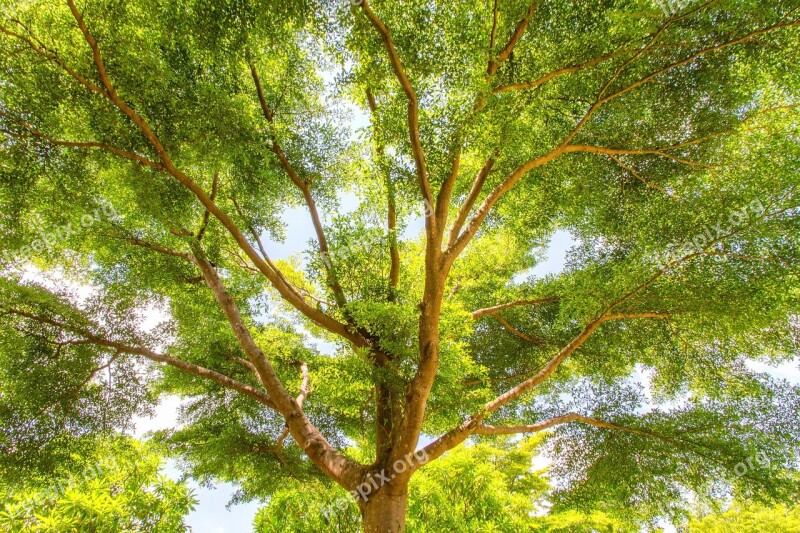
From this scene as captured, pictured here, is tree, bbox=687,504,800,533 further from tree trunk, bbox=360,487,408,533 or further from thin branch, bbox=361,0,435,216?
thin branch, bbox=361,0,435,216

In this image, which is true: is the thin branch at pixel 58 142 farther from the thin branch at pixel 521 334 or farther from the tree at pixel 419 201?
the thin branch at pixel 521 334

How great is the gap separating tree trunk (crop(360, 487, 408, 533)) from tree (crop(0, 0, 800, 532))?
3cm

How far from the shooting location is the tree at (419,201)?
5145 millimetres

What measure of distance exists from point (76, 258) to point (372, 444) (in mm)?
7739

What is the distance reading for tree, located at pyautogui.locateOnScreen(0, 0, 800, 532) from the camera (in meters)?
5.14

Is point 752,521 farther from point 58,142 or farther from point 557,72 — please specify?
point 58,142

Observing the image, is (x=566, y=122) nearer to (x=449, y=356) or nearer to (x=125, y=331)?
(x=449, y=356)

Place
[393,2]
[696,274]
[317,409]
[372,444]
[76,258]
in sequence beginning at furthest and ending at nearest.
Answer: [317,409] < [372,444] < [76,258] < [696,274] < [393,2]

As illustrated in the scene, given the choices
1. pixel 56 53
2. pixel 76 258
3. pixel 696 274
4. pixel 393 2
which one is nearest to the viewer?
pixel 56 53

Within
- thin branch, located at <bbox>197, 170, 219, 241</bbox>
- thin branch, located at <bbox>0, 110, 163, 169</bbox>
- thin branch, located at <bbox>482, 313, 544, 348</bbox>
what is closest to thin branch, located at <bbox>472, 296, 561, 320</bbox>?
thin branch, located at <bbox>482, 313, 544, 348</bbox>

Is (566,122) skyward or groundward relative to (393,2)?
groundward

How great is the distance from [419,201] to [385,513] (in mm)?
4590

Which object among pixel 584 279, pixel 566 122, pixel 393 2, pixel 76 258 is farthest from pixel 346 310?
pixel 76 258

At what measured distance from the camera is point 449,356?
18.9 ft
